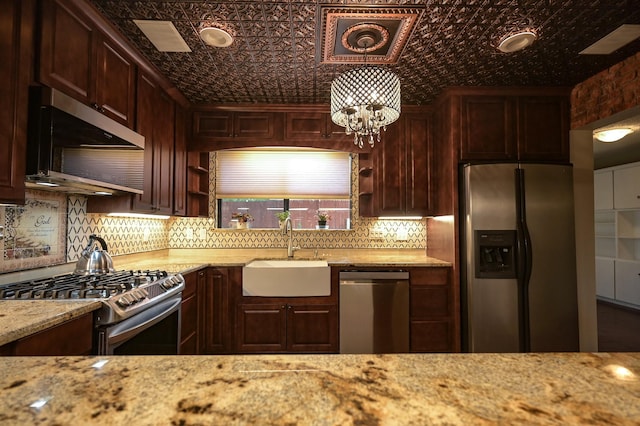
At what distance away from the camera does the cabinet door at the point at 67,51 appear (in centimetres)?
161

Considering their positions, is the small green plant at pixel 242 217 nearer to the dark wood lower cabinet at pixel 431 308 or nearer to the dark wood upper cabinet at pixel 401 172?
the dark wood upper cabinet at pixel 401 172

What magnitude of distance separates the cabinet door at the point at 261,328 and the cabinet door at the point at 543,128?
2.64 metres

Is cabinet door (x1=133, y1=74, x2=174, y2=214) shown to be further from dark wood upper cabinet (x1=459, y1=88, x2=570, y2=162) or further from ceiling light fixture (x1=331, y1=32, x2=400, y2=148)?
dark wood upper cabinet (x1=459, y1=88, x2=570, y2=162)

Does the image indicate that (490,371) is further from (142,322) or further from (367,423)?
(142,322)

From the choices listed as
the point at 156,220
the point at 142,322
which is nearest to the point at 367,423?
the point at 142,322

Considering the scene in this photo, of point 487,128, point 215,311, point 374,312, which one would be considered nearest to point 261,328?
point 215,311

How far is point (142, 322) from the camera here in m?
1.80

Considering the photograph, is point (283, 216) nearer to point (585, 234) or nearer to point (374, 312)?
point (374, 312)

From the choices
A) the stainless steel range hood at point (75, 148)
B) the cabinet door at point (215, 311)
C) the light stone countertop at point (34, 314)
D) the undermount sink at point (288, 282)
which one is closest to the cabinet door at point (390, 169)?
the undermount sink at point (288, 282)

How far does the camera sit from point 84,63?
1.87 metres

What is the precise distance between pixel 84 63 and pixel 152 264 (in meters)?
1.67

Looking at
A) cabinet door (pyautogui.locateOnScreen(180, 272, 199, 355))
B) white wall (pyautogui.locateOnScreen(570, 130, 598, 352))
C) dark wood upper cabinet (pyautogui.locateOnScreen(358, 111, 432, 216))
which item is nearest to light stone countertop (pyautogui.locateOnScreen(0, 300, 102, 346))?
cabinet door (pyautogui.locateOnScreen(180, 272, 199, 355))

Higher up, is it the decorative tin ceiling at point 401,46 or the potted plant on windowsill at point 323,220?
the decorative tin ceiling at point 401,46

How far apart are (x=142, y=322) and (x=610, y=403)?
1945 mm
